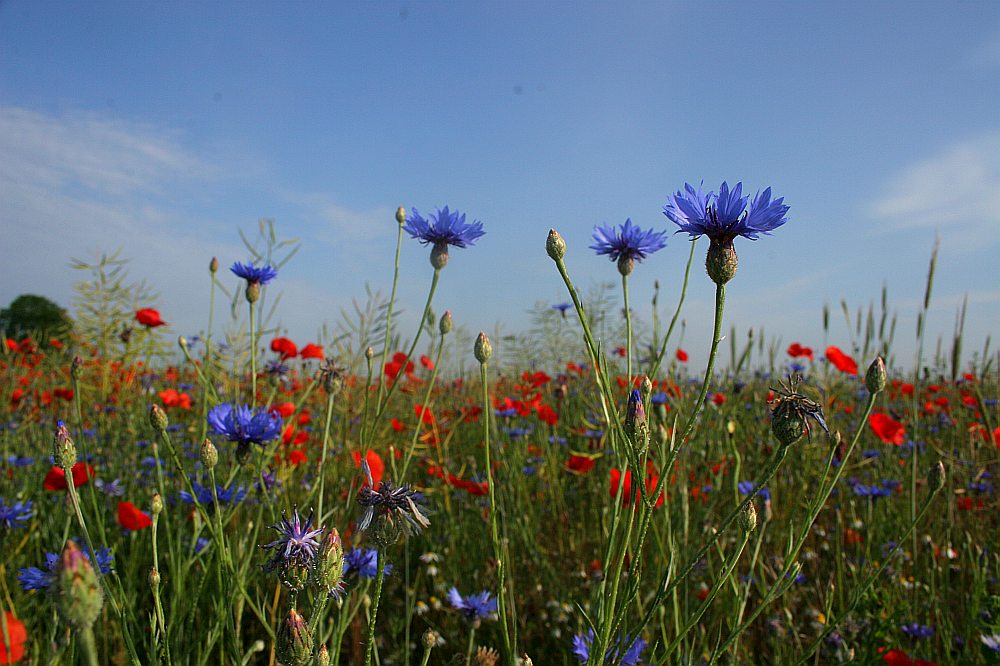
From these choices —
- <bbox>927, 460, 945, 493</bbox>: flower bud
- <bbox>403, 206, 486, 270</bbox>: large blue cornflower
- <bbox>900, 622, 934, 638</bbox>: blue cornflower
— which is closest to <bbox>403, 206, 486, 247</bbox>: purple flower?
<bbox>403, 206, 486, 270</bbox>: large blue cornflower

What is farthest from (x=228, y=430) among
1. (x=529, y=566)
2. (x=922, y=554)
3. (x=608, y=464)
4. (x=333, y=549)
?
(x=922, y=554)

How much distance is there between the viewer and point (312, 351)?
2.63 metres

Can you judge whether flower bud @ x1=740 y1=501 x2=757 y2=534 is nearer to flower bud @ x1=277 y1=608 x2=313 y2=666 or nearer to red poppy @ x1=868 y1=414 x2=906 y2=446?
flower bud @ x1=277 y1=608 x2=313 y2=666

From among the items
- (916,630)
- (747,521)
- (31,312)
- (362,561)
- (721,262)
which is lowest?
(916,630)

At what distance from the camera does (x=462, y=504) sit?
2.82 meters

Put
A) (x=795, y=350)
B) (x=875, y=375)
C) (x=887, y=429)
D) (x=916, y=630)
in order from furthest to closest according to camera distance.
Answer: (x=795, y=350)
(x=887, y=429)
(x=916, y=630)
(x=875, y=375)

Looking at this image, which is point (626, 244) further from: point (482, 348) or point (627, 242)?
point (482, 348)

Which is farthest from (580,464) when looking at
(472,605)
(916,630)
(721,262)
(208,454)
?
(721,262)

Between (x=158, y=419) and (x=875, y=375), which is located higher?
(x=875, y=375)

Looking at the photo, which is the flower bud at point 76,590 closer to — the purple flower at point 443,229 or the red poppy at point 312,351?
the purple flower at point 443,229

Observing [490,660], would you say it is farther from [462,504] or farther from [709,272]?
[462,504]

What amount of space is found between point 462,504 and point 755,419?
1.38m

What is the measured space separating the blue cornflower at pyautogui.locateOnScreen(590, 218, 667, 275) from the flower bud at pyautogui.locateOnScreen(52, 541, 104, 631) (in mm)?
1201

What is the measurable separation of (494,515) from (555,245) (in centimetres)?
44
